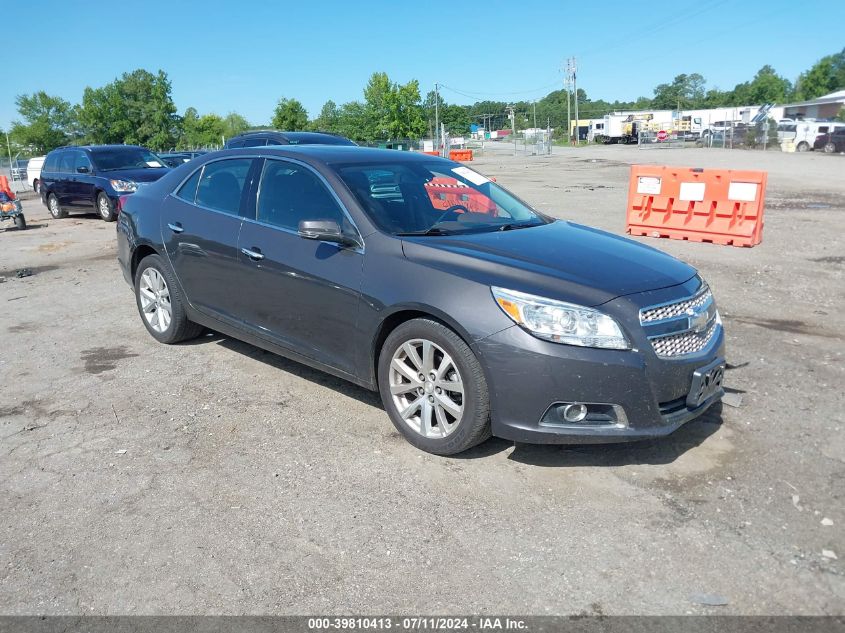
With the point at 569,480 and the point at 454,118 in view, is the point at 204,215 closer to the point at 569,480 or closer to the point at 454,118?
the point at 569,480

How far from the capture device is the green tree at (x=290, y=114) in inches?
2699

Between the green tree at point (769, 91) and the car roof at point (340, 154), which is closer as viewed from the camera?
the car roof at point (340, 154)

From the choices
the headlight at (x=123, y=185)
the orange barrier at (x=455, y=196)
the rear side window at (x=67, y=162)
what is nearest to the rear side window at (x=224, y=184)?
the orange barrier at (x=455, y=196)

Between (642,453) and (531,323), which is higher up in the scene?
(531,323)

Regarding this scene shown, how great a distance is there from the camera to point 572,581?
115 inches

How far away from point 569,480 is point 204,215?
11.1 ft

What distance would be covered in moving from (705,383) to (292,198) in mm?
2865

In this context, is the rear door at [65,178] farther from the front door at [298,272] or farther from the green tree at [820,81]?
the green tree at [820,81]

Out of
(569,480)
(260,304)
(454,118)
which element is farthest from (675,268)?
(454,118)

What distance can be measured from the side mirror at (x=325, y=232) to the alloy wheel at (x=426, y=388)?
78 centimetres

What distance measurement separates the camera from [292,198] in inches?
192

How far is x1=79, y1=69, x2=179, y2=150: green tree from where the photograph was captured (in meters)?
79.8

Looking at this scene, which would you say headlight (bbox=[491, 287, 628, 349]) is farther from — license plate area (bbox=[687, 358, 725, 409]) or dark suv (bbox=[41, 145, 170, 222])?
dark suv (bbox=[41, 145, 170, 222])

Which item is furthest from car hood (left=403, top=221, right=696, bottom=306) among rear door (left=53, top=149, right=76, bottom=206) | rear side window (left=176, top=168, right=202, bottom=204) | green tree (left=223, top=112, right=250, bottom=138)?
green tree (left=223, top=112, right=250, bottom=138)
